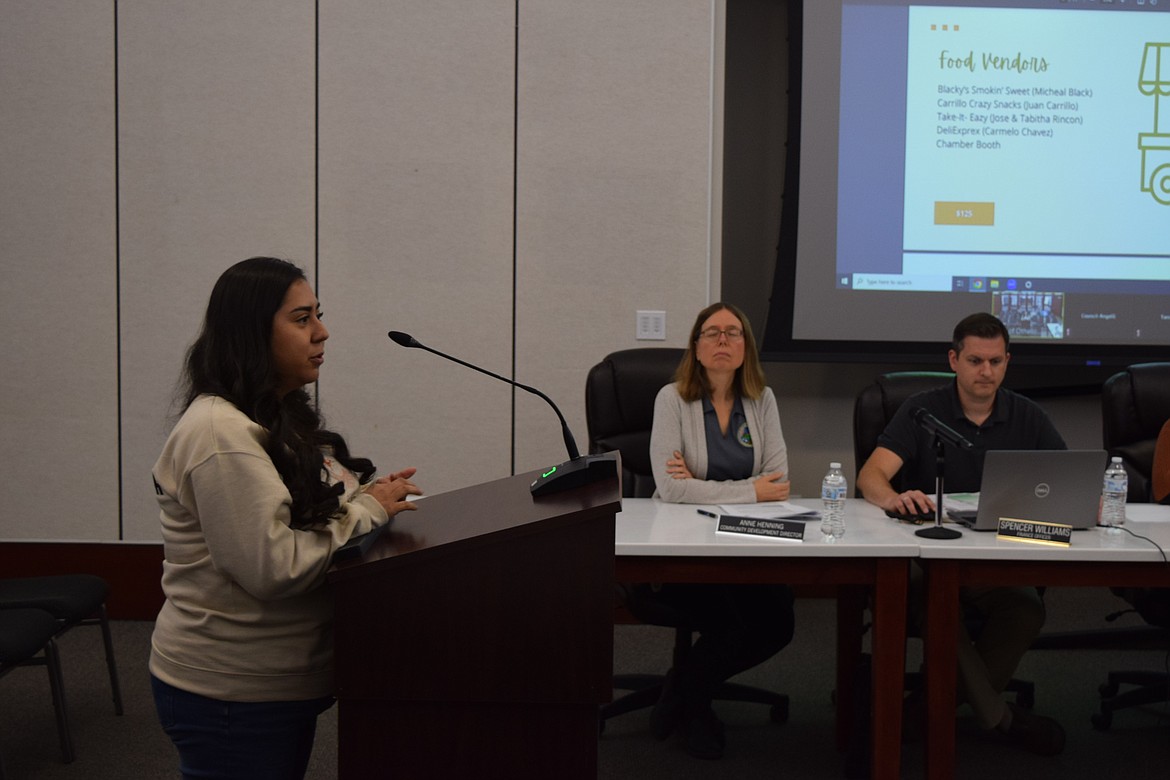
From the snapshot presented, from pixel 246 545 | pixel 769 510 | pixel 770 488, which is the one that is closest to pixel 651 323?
pixel 770 488

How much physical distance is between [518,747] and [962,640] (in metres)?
1.60

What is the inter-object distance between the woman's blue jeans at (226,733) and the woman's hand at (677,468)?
160 cm

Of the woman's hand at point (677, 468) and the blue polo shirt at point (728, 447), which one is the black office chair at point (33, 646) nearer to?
Result: the woman's hand at point (677, 468)

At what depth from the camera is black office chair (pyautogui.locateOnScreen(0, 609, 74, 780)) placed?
234 cm

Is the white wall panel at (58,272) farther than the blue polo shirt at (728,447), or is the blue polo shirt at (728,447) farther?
the white wall panel at (58,272)

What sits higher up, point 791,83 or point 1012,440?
point 791,83

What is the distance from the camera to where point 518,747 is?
1.34m

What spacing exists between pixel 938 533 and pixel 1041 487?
0.27 meters

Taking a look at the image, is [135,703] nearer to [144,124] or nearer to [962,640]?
[144,124]

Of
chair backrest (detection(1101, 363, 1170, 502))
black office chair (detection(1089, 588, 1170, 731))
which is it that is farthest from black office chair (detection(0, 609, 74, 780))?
chair backrest (detection(1101, 363, 1170, 502))

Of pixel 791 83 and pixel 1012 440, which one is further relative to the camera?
pixel 791 83

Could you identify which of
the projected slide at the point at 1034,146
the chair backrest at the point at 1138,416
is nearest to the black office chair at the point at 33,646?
the chair backrest at the point at 1138,416

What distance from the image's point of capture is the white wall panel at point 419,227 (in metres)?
3.86

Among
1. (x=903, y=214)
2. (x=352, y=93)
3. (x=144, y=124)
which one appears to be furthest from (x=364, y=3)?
(x=903, y=214)
